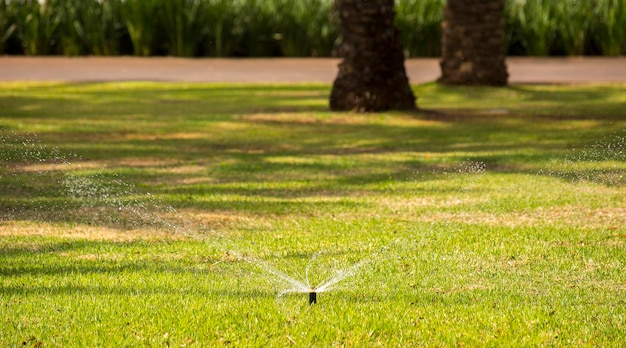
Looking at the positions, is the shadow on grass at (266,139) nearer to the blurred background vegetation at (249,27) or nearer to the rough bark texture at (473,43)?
the rough bark texture at (473,43)

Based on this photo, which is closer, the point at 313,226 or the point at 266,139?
the point at 313,226

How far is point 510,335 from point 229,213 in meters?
3.62

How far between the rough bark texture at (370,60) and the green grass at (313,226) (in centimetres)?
30

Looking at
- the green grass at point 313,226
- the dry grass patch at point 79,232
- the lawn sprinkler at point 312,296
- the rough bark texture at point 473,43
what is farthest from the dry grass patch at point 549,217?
the rough bark texture at point 473,43

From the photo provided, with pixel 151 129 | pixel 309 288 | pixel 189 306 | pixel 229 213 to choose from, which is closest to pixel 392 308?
pixel 309 288

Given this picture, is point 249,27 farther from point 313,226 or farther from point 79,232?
point 79,232

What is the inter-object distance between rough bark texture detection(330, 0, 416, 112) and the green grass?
0.99ft

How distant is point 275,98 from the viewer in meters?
17.8

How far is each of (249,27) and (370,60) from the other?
25.1 ft

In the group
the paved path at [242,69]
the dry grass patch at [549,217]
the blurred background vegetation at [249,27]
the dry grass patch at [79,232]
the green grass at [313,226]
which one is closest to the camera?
the green grass at [313,226]

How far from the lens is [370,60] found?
49.5 feet

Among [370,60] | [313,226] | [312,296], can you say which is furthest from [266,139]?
[312,296]

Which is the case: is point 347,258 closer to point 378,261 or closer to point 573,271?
point 378,261

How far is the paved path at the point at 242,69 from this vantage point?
20359mm
